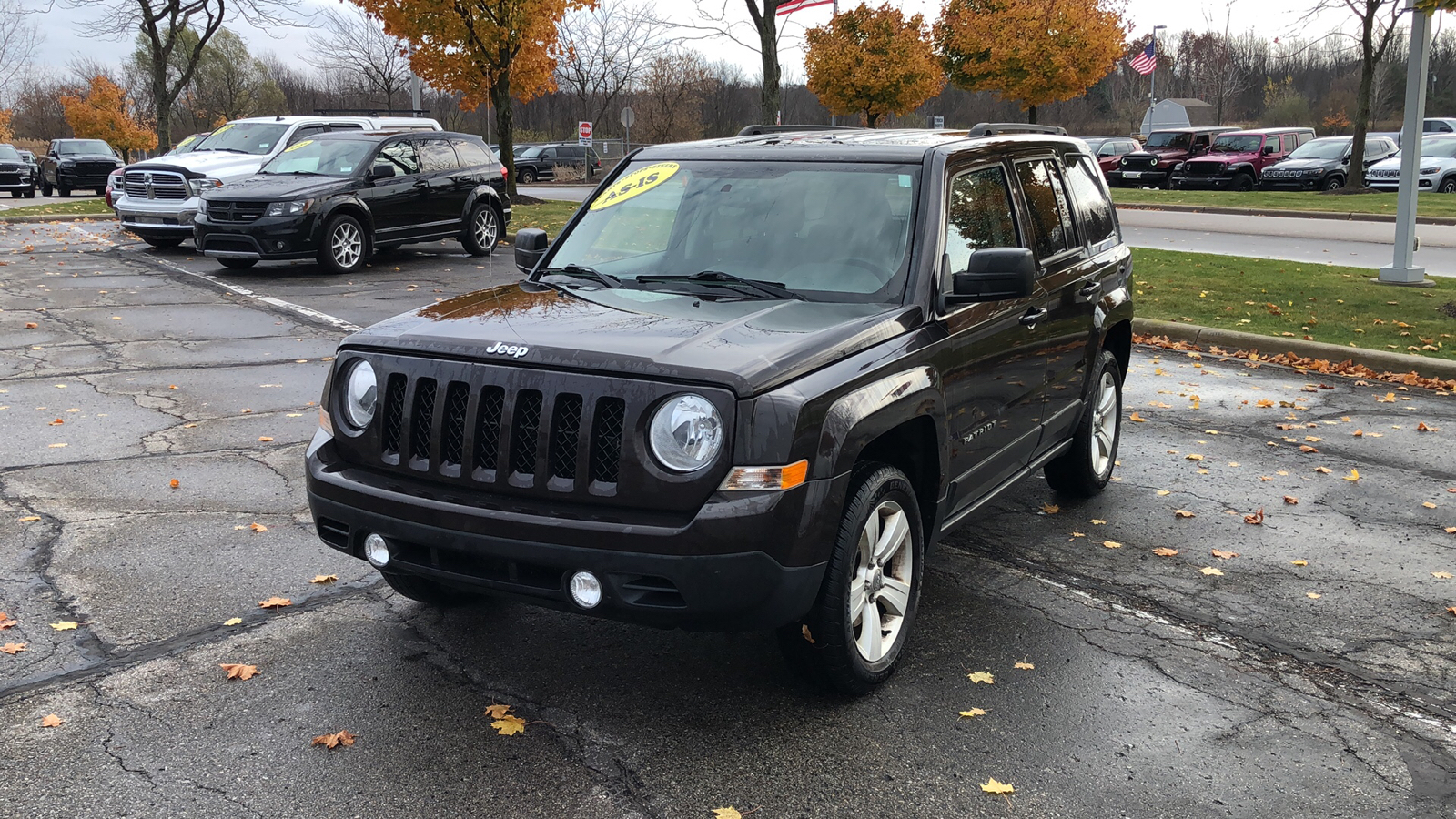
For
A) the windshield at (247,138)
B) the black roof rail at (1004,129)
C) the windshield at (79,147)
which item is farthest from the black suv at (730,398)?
the windshield at (79,147)

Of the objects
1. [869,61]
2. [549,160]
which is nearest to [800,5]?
[869,61]

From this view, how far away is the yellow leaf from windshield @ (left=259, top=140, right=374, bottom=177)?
45.0 feet

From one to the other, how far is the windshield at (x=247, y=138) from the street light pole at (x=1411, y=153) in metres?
15.3

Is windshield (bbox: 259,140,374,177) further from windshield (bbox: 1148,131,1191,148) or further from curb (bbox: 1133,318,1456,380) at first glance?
windshield (bbox: 1148,131,1191,148)

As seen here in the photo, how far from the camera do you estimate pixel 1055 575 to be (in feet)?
17.0

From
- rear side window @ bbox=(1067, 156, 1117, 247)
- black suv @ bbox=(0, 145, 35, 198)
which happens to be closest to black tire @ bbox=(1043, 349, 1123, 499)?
rear side window @ bbox=(1067, 156, 1117, 247)

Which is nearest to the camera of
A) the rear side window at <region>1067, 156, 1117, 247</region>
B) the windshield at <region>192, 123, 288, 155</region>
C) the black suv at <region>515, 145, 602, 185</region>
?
the rear side window at <region>1067, 156, 1117, 247</region>

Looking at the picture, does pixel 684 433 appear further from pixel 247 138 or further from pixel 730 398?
pixel 247 138

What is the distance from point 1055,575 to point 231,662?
3.30 meters

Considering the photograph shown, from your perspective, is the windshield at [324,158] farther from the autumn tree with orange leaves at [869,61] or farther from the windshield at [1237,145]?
the windshield at [1237,145]

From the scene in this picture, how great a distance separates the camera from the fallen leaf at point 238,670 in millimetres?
4012

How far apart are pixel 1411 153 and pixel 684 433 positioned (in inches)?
502

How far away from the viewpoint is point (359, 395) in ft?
13.0

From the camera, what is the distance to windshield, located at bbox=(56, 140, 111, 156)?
38.2 metres
